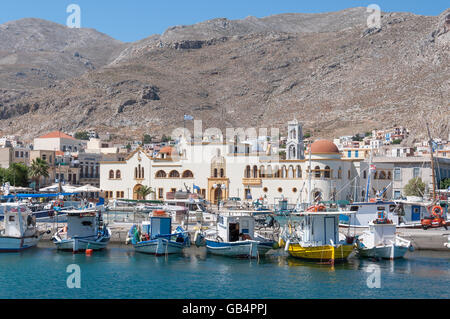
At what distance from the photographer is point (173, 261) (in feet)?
131

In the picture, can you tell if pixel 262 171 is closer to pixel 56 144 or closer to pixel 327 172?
pixel 327 172

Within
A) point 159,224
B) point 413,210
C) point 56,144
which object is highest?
point 56,144

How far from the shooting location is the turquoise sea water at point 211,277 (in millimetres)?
30891

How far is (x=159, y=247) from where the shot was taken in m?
41.6

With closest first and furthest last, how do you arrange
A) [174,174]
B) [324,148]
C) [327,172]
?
1. [327,172]
2. [324,148]
3. [174,174]

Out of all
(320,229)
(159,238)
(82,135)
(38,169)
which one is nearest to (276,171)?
(38,169)

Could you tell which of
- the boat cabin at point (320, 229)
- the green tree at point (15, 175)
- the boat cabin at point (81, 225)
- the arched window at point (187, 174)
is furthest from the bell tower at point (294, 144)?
the boat cabin at point (320, 229)

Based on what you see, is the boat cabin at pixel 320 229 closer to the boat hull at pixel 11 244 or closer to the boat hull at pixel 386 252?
the boat hull at pixel 386 252

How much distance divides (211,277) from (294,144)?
46.1 metres
